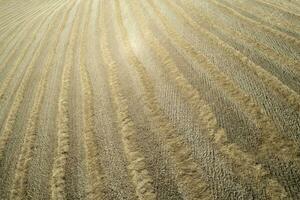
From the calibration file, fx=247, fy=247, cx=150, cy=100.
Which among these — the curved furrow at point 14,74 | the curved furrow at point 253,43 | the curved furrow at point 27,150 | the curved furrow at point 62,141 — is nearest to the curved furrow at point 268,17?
the curved furrow at point 253,43

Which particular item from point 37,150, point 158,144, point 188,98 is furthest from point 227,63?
point 37,150

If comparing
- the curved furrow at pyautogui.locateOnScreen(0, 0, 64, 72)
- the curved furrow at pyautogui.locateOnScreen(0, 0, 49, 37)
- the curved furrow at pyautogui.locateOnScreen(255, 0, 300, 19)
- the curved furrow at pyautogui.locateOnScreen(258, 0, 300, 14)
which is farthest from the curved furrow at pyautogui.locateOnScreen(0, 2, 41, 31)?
the curved furrow at pyautogui.locateOnScreen(258, 0, 300, 14)

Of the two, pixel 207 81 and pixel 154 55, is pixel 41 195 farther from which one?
pixel 154 55

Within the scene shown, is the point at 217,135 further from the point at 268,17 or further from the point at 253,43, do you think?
the point at 268,17

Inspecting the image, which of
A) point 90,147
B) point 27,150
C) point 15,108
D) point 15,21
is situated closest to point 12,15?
point 15,21

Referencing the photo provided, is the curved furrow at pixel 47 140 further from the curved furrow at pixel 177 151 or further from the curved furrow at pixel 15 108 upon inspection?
the curved furrow at pixel 177 151

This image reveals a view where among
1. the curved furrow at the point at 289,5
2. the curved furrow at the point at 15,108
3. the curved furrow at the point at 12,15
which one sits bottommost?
the curved furrow at the point at 289,5
